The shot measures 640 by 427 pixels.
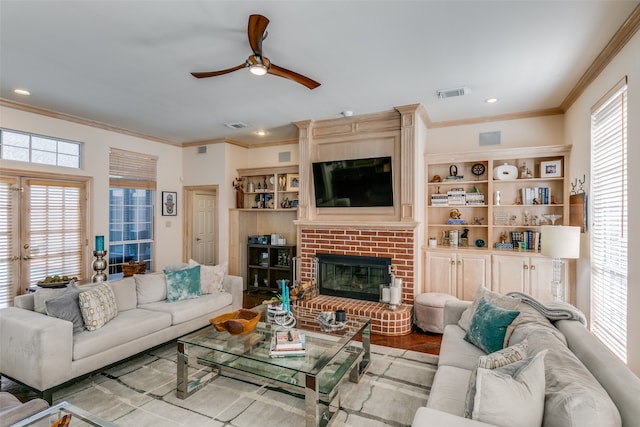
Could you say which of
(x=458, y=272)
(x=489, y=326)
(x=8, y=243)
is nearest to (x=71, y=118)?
(x=8, y=243)

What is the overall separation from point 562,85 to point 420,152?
1696 millimetres

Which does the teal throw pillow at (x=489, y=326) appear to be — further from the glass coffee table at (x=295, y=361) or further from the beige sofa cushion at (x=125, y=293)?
the beige sofa cushion at (x=125, y=293)

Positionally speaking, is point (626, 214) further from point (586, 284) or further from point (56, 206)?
point (56, 206)

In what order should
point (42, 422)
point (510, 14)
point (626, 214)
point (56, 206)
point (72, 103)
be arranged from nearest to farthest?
point (42, 422) → point (510, 14) → point (626, 214) → point (72, 103) → point (56, 206)

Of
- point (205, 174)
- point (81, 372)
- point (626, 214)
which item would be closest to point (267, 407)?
point (81, 372)

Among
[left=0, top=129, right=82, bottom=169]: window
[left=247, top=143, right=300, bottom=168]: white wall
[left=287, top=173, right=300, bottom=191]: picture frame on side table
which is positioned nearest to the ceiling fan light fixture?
[left=287, top=173, right=300, bottom=191]: picture frame on side table

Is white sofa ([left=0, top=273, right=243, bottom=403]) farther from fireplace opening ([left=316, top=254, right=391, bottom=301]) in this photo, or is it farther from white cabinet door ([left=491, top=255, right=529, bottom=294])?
white cabinet door ([left=491, top=255, right=529, bottom=294])

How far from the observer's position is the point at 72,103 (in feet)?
13.6

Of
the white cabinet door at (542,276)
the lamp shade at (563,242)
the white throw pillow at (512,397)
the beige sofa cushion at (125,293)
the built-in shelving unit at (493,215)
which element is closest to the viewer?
the white throw pillow at (512,397)

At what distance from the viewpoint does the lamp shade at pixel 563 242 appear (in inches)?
125

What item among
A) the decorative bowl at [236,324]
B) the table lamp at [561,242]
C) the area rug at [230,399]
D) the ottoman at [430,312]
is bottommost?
the area rug at [230,399]

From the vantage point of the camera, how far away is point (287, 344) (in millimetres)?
2473

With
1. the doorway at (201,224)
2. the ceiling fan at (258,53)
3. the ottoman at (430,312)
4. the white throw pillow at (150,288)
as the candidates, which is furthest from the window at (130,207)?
the ottoman at (430,312)

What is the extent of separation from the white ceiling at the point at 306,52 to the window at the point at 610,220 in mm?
572
